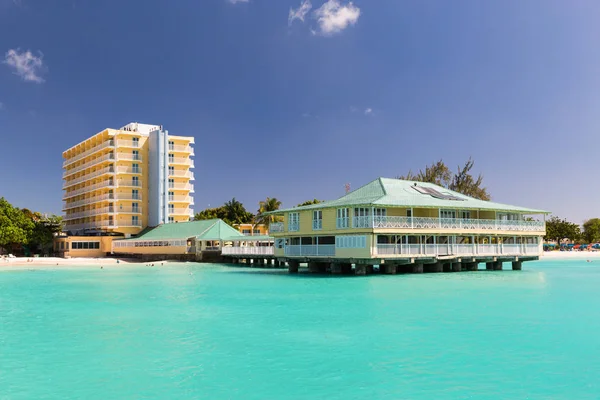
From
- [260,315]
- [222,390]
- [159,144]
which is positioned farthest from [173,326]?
[159,144]

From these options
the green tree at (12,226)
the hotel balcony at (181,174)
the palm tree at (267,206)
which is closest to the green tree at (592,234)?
the palm tree at (267,206)

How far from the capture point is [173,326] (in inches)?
858

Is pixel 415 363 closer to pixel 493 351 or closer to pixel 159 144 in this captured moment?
pixel 493 351

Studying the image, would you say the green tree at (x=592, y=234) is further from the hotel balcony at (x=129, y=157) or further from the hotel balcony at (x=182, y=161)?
the hotel balcony at (x=129, y=157)

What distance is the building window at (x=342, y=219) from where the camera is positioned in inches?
1732

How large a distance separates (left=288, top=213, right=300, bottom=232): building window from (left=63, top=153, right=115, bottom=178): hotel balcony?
4551cm

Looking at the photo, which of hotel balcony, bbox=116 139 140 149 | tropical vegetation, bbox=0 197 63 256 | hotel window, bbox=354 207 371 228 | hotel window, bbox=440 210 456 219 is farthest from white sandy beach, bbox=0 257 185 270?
hotel window, bbox=440 210 456 219

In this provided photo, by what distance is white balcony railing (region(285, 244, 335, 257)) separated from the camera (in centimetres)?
4582

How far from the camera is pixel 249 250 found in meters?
64.6

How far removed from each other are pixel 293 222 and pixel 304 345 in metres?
32.5

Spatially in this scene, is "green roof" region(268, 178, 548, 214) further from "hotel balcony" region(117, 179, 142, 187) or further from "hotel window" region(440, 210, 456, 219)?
"hotel balcony" region(117, 179, 142, 187)

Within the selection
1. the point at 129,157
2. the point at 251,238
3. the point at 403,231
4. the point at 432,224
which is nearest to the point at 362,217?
the point at 403,231

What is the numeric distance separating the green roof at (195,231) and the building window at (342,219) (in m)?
28.6

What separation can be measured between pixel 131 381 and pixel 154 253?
64.9 m
